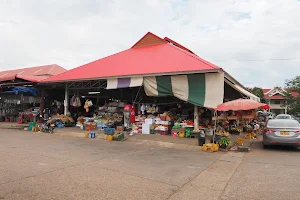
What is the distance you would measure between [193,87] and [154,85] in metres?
2.08

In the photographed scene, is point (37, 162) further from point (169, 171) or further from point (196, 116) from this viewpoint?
point (196, 116)

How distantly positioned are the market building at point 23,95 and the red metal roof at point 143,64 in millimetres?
3109

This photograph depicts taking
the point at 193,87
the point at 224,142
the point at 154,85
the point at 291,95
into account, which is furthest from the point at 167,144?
the point at 291,95

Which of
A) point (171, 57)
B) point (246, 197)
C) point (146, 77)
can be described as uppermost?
point (171, 57)

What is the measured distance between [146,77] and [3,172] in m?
8.61

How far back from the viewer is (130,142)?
12031 mm

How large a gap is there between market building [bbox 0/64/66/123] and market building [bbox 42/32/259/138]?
2567 mm

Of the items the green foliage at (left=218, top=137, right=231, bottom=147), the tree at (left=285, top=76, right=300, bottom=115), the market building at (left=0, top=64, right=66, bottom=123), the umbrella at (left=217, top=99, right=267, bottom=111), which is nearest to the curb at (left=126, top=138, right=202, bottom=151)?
the green foliage at (left=218, top=137, right=231, bottom=147)

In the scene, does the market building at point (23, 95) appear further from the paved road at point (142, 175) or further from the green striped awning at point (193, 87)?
the paved road at point (142, 175)

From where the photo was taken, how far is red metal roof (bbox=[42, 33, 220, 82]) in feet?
41.2

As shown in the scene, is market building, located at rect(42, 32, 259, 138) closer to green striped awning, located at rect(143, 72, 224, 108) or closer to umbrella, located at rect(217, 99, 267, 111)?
green striped awning, located at rect(143, 72, 224, 108)

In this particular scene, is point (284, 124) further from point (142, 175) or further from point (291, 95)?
point (291, 95)

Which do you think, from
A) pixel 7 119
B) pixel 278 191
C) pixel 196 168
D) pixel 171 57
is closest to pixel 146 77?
pixel 171 57

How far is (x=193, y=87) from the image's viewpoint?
12.2 metres
